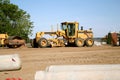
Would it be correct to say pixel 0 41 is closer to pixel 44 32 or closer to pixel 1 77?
pixel 44 32

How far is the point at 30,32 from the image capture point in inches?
2501

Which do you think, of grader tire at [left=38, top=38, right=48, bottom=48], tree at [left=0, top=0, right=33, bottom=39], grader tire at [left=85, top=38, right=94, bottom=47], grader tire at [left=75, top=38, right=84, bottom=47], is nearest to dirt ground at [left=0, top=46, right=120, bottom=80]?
grader tire at [left=38, top=38, right=48, bottom=48]

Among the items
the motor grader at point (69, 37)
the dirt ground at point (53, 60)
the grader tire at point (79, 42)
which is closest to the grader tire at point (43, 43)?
the motor grader at point (69, 37)

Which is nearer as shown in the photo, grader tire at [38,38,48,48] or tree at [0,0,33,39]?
grader tire at [38,38,48,48]

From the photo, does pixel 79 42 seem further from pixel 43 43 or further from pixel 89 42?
pixel 43 43

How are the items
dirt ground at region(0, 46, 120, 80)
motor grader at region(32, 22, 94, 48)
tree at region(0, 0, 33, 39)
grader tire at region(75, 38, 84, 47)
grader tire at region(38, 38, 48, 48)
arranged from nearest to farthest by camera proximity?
dirt ground at region(0, 46, 120, 80) → grader tire at region(38, 38, 48, 48) → motor grader at region(32, 22, 94, 48) → grader tire at region(75, 38, 84, 47) → tree at region(0, 0, 33, 39)

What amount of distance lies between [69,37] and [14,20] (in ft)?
113

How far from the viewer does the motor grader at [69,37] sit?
91.6ft

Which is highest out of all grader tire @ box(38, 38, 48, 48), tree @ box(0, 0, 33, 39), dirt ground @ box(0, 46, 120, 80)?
tree @ box(0, 0, 33, 39)

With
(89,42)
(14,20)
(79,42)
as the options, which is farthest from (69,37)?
(14,20)

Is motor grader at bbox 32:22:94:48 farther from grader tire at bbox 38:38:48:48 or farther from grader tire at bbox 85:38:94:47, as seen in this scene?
grader tire at bbox 38:38:48:48

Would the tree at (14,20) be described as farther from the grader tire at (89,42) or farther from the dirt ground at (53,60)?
the dirt ground at (53,60)

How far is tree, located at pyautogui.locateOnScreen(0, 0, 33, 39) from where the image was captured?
186 ft

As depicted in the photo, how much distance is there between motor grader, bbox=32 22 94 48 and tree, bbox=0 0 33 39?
2834 centimetres
